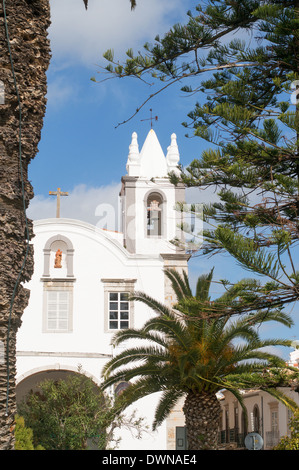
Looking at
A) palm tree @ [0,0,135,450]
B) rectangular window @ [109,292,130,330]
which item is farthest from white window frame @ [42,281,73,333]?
palm tree @ [0,0,135,450]

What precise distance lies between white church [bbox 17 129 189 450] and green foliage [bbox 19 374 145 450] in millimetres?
2565

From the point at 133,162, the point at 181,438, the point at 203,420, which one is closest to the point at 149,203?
the point at 133,162

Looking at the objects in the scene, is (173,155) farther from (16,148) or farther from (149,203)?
(16,148)

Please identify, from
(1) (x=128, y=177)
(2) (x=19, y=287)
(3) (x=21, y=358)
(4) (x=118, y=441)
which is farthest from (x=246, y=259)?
(1) (x=128, y=177)

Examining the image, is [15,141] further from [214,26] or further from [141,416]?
[141,416]

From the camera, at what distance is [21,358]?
20297 mm

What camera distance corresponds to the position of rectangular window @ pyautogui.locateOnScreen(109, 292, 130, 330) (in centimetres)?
2123

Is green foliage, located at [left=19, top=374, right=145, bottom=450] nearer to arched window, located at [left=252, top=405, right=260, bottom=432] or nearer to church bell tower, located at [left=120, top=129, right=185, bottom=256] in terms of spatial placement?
church bell tower, located at [left=120, top=129, right=185, bottom=256]

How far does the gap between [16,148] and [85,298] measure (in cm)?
1604

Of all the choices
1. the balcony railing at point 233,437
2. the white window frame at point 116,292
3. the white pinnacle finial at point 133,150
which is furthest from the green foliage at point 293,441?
the balcony railing at point 233,437

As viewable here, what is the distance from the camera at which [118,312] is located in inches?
838

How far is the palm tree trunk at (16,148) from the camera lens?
5.27 metres

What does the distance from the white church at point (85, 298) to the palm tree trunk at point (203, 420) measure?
5.96 metres

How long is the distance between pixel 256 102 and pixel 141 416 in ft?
40.2
